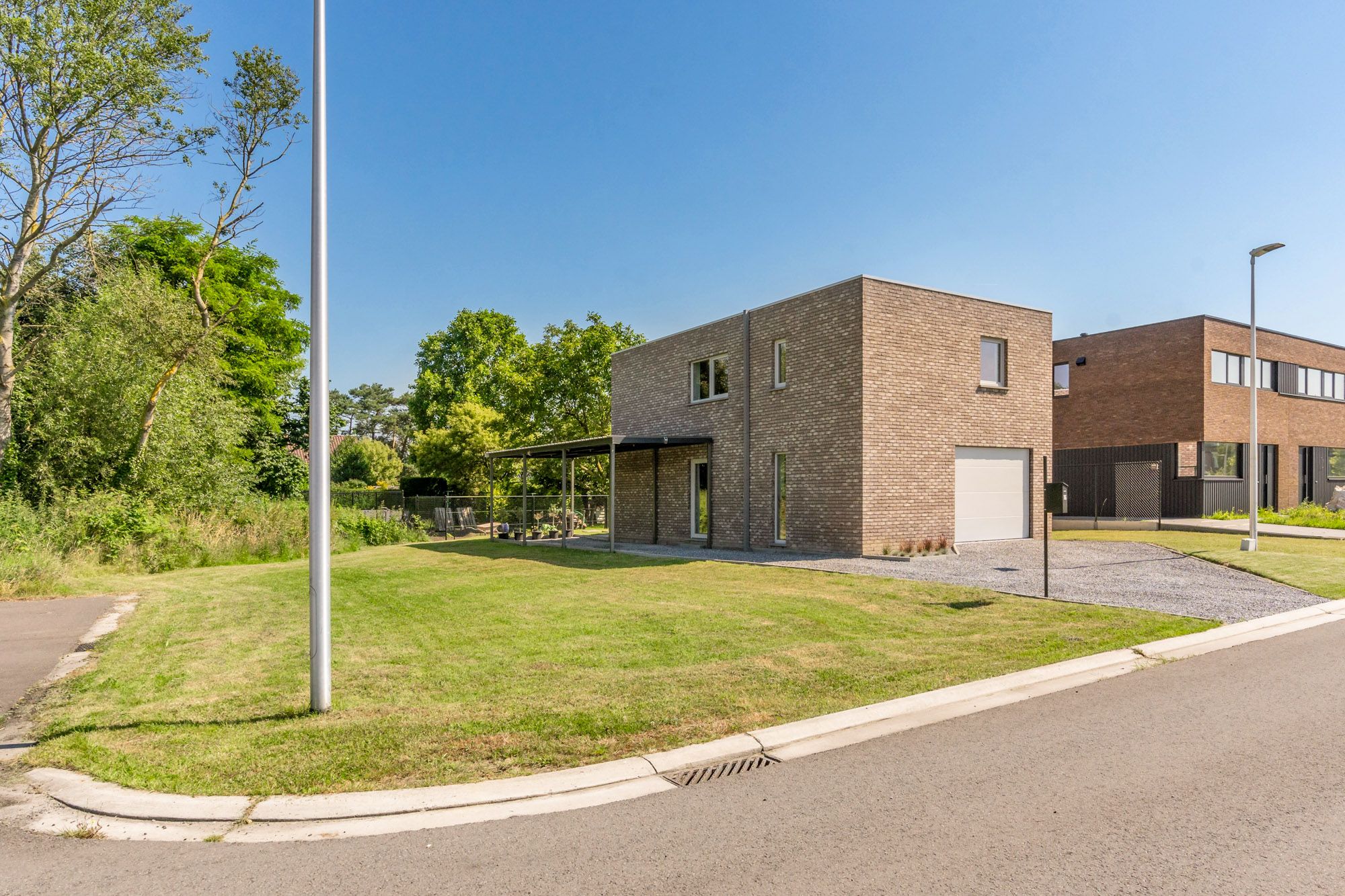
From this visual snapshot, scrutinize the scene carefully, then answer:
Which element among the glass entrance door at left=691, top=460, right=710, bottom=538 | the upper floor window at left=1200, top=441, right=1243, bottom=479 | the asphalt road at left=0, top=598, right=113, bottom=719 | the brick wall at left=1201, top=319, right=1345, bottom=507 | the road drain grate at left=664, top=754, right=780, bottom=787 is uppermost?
the brick wall at left=1201, top=319, right=1345, bottom=507

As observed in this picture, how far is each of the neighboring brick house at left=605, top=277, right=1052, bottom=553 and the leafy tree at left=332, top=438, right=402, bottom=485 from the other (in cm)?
4918

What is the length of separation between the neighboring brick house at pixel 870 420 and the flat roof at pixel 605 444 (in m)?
0.64

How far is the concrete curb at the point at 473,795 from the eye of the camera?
3791 mm

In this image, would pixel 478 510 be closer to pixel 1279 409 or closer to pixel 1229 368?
pixel 1229 368

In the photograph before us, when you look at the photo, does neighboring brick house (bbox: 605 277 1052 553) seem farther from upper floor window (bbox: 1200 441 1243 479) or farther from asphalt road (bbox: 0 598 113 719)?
upper floor window (bbox: 1200 441 1243 479)

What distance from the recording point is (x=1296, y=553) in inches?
619

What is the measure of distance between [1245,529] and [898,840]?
25.2m

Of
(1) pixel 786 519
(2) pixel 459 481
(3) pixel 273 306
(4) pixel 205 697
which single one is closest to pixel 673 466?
(1) pixel 786 519

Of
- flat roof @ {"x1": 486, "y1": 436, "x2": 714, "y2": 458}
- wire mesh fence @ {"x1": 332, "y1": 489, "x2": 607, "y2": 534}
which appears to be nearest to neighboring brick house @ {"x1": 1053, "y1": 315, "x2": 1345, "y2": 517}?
flat roof @ {"x1": 486, "y1": 436, "x2": 714, "y2": 458}

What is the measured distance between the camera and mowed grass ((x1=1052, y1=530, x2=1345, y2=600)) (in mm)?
12031

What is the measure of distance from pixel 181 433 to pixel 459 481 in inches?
812

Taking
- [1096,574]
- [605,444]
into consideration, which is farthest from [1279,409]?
[605,444]

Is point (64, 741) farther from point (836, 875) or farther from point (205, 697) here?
point (836, 875)

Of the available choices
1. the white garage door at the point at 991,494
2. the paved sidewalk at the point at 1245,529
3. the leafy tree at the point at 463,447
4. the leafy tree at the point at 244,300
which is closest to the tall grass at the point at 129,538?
the leafy tree at the point at 244,300
